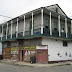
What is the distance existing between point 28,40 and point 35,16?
4.05 meters

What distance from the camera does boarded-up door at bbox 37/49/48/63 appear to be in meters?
18.8

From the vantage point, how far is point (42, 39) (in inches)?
735

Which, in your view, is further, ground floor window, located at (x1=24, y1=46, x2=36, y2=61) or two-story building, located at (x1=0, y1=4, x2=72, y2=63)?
ground floor window, located at (x1=24, y1=46, x2=36, y2=61)

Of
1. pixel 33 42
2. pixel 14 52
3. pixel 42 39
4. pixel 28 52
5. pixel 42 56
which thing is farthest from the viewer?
pixel 14 52

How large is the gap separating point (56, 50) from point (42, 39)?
3.42 m

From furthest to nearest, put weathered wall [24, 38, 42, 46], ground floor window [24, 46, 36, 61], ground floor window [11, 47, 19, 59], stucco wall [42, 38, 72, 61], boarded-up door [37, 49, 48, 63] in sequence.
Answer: ground floor window [11, 47, 19, 59], ground floor window [24, 46, 36, 61], stucco wall [42, 38, 72, 61], weathered wall [24, 38, 42, 46], boarded-up door [37, 49, 48, 63]

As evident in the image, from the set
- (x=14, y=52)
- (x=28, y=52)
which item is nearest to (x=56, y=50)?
(x=28, y=52)

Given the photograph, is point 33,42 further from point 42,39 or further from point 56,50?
point 56,50

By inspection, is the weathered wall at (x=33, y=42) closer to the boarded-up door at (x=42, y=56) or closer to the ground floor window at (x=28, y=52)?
the ground floor window at (x=28, y=52)

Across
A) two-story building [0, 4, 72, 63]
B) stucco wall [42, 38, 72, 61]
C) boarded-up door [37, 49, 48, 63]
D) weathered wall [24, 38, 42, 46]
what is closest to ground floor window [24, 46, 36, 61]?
two-story building [0, 4, 72, 63]

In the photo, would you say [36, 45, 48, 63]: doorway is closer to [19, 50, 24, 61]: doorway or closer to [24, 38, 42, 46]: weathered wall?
[24, 38, 42, 46]: weathered wall

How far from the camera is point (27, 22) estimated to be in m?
22.3

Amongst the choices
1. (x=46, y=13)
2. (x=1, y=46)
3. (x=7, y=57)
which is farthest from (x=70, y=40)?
(x=1, y=46)

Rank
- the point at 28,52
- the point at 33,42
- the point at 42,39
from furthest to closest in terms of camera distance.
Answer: the point at 28,52
the point at 33,42
the point at 42,39
